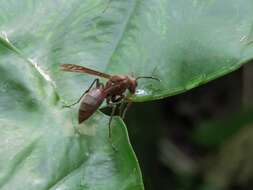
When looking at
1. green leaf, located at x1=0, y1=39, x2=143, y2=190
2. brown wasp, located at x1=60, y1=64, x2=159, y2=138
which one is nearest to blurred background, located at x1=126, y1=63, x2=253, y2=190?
brown wasp, located at x1=60, y1=64, x2=159, y2=138

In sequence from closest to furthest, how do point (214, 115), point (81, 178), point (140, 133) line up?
point (81, 178) → point (140, 133) → point (214, 115)

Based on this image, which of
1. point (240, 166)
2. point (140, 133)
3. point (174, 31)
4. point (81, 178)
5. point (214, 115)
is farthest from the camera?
point (214, 115)

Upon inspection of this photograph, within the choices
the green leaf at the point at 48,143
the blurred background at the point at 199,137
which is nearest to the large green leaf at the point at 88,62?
the green leaf at the point at 48,143

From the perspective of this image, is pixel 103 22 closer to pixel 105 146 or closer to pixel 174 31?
pixel 174 31

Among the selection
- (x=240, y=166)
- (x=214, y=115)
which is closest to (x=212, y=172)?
(x=240, y=166)

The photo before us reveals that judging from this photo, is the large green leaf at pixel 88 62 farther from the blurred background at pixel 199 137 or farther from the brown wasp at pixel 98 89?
the blurred background at pixel 199 137

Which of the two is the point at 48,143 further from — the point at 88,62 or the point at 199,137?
the point at 199,137

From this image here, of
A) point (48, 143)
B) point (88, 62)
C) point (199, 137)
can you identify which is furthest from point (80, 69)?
point (199, 137)
